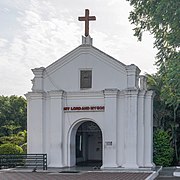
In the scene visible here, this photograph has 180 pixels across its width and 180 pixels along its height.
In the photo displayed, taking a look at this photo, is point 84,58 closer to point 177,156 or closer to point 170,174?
point 170,174

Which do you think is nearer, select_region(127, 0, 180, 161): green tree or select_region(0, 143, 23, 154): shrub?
select_region(127, 0, 180, 161): green tree

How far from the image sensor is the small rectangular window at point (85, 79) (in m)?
24.1

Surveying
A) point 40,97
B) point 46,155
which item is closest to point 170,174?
point 46,155

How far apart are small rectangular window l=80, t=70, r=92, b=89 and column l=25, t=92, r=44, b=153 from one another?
98.3 inches

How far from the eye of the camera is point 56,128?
78.2 feet

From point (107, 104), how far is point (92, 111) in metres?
1.06

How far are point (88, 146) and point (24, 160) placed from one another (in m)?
6.19

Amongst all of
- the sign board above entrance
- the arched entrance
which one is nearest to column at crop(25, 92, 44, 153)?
the sign board above entrance

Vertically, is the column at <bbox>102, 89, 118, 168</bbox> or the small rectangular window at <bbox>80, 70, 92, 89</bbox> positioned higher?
the small rectangular window at <bbox>80, 70, 92, 89</bbox>

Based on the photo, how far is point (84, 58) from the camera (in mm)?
24344

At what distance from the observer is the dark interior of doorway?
86.5 feet

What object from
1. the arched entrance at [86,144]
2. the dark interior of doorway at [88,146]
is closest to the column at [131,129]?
the arched entrance at [86,144]

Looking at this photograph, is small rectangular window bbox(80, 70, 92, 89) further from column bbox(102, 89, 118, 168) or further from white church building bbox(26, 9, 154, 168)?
column bbox(102, 89, 118, 168)

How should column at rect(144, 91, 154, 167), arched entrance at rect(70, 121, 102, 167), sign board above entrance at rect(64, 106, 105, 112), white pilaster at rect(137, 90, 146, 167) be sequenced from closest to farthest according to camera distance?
1. white pilaster at rect(137, 90, 146, 167)
2. column at rect(144, 91, 154, 167)
3. sign board above entrance at rect(64, 106, 105, 112)
4. arched entrance at rect(70, 121, 102, 167)
